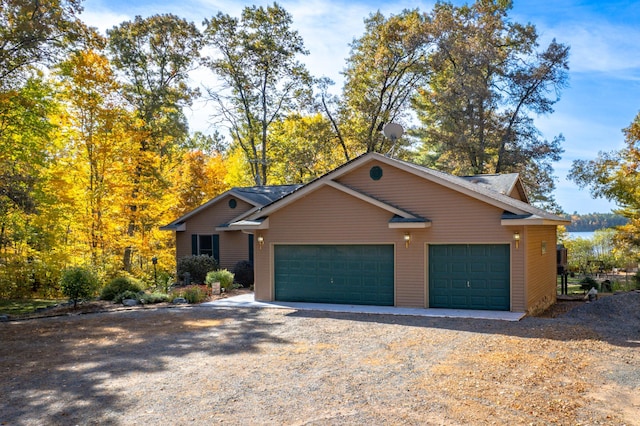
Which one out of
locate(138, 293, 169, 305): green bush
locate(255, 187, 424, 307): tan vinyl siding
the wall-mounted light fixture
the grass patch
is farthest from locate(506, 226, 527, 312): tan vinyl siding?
the grass patch

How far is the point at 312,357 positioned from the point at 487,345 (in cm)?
333

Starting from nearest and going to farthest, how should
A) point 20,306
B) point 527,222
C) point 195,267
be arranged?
1. point 527,222
2. point 20,306
3. point 195,267

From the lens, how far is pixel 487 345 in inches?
348

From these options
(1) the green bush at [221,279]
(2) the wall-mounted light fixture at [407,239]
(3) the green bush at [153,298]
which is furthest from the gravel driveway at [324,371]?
(1) the green bush at [221,279]

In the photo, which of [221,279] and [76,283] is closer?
[76,283]

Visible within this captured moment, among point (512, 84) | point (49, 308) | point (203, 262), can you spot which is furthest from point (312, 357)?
point (512, 84)

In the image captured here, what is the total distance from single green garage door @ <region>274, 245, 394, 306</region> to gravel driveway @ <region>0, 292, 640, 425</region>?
194 cm

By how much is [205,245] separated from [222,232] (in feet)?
4.17

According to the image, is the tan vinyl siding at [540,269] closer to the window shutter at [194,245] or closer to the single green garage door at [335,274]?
the single green garage door at [335,274]

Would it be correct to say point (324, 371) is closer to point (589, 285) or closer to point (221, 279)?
point (221, 279)

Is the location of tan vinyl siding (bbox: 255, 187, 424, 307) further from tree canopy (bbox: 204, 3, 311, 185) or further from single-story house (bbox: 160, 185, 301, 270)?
tree canopy (bbox: 204, 3, 311, 185)

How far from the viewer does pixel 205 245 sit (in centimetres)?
2228

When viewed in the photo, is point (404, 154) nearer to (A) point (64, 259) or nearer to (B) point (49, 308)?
(A) point (64, 259)

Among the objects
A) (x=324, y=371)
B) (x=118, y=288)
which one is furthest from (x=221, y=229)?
(x=324, y=371)
